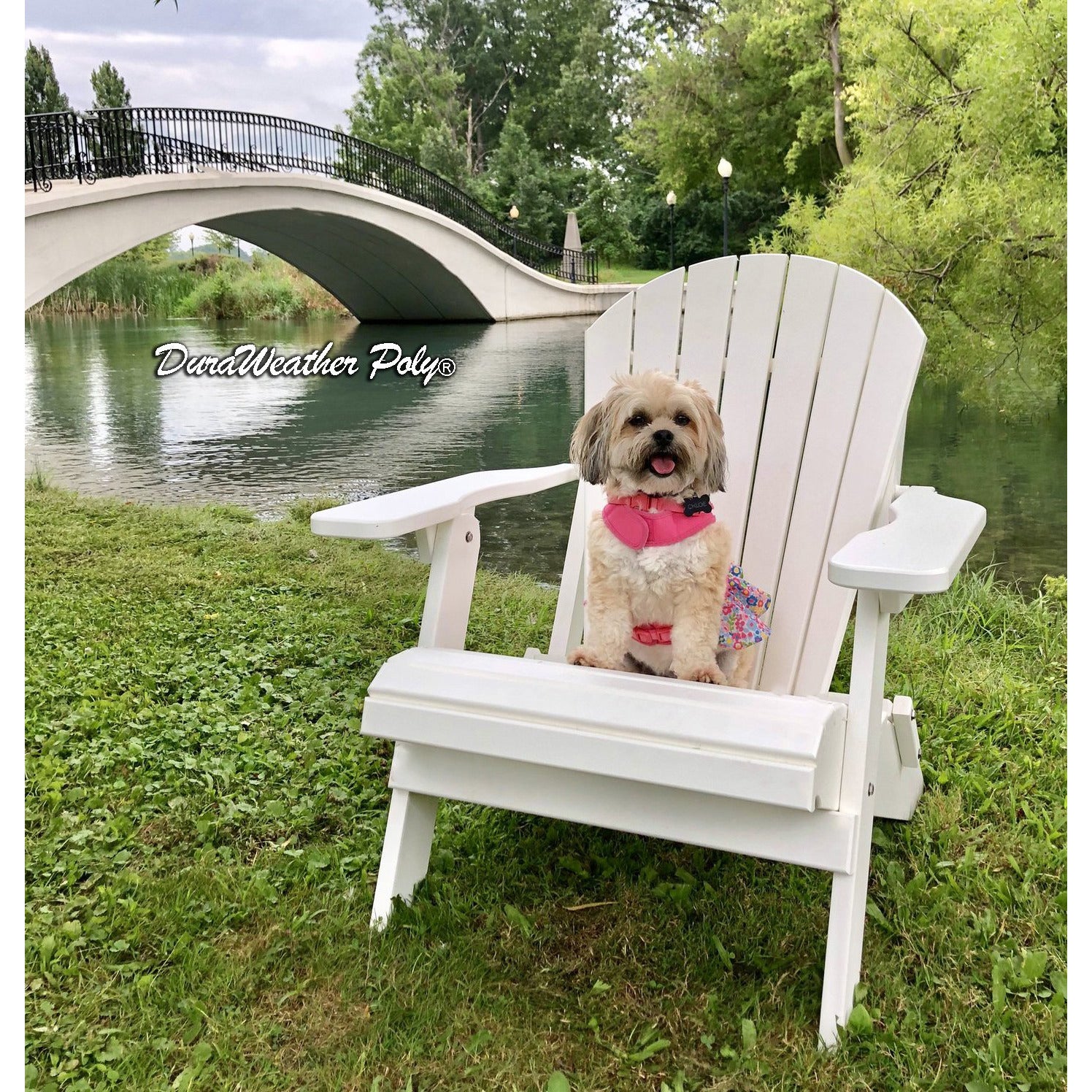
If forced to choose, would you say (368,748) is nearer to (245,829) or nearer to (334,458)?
(245,829)

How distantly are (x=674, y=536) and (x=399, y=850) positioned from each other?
29.9 inches

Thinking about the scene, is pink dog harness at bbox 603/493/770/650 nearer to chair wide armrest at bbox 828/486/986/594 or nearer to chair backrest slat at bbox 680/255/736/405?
chair wide armrest at bbox 828/486/986/594

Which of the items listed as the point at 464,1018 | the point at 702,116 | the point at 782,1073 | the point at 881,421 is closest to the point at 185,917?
the point at 464,1018

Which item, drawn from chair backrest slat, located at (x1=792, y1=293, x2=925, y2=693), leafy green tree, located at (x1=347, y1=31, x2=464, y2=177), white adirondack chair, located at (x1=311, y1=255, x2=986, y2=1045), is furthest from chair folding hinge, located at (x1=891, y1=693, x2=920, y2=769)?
leafy green tree, located at (x1=347, y1=31, x2=464, y2=177)

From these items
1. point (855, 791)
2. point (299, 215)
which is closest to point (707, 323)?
point (855, 791)

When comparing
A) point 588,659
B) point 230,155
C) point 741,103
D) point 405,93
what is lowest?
point 588,659

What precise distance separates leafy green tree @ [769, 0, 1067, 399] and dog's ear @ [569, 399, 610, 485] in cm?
456

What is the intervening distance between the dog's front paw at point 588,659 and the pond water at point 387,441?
2.45m

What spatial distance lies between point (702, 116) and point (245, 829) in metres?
13.8

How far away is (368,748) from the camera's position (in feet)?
8.03

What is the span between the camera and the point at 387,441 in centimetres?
699

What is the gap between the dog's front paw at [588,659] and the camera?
5.96ft

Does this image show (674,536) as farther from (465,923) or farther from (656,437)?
(465,923)

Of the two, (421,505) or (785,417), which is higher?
(785,417)
